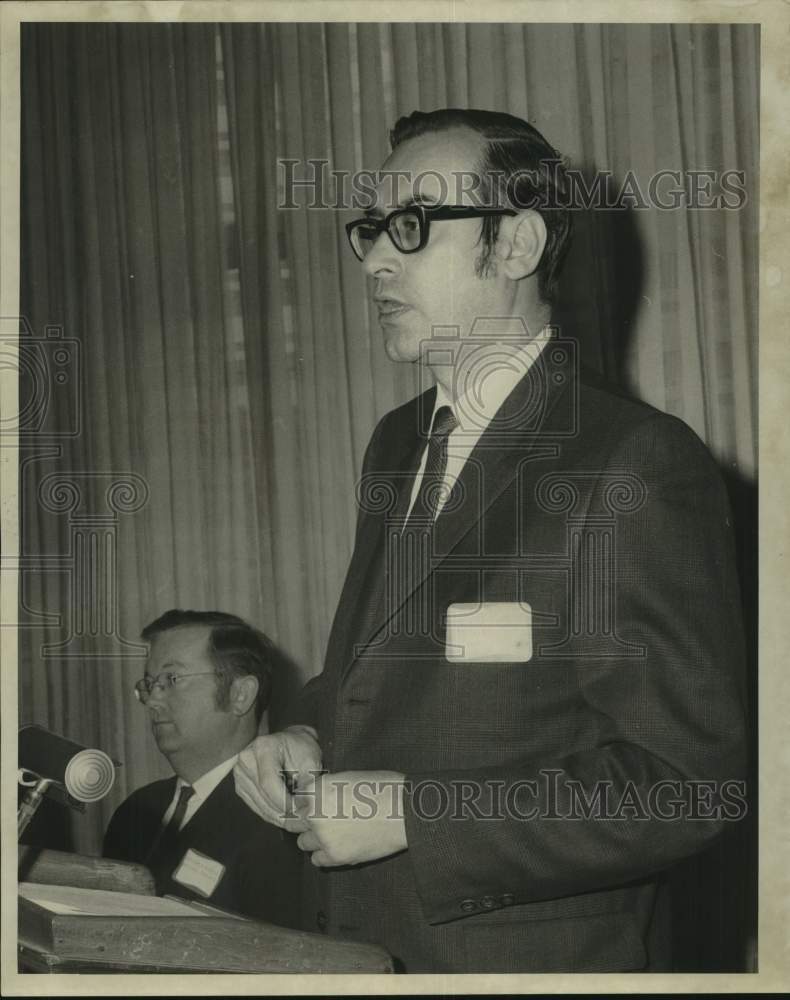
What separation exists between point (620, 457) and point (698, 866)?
81 centimetres

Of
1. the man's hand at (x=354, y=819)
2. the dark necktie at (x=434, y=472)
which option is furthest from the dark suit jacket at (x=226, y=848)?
the dark necktie at (x=434, y=472)

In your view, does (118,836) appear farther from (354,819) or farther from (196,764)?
(354,819)

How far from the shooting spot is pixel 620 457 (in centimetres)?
197

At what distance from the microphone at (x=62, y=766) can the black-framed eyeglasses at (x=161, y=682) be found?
0.14 meters

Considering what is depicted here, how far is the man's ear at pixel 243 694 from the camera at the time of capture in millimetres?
2320

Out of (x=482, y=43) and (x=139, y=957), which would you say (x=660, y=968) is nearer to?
(x=139, y=957)

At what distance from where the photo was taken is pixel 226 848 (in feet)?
7.46

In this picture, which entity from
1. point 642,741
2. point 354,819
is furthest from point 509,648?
point 354,819

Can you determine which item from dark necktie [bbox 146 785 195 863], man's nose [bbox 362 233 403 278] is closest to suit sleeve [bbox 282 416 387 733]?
dark necktie [bbox 146 785 195 863]

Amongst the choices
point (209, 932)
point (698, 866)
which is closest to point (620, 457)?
point (698, 866)

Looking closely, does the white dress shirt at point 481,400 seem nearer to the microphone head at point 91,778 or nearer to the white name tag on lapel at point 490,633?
the white name tag on lapel at point 490,633

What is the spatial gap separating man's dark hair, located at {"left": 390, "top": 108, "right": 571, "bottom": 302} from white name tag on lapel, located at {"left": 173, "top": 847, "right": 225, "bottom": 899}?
3.84 feet

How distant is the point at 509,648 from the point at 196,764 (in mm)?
697

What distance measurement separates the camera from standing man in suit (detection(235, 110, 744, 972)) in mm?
1879
